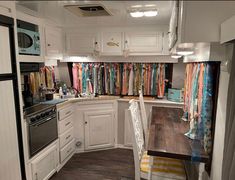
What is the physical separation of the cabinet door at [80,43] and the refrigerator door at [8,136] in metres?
1.73

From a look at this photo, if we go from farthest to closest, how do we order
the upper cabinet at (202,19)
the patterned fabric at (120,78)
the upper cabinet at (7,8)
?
the patterned fabric at (120,78)
the upper cabinet at (7,8)
the upper cabinet at (202,19)

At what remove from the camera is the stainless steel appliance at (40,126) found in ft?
6.75

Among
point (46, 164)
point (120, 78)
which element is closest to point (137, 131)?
point (46, 164)

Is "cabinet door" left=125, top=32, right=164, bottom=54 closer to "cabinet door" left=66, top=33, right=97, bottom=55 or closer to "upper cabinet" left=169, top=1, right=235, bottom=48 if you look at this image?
"cabinet door" left=66, top=33, right=97, bottom=55

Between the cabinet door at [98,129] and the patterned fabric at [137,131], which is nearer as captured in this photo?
the patterned fabric at [137,131]

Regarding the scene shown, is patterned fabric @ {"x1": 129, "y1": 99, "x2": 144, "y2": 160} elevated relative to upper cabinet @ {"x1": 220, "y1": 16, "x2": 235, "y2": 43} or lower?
lower

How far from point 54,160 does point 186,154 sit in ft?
6.07

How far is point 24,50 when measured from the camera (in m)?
2.13

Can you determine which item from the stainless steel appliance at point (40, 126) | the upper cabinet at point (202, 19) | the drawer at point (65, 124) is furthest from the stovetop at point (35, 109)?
the upper cabinet at point (202, 19)

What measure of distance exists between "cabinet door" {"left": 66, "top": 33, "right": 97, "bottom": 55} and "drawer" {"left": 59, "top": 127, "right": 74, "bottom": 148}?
1357mm

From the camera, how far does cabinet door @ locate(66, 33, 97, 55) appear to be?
3.21 m

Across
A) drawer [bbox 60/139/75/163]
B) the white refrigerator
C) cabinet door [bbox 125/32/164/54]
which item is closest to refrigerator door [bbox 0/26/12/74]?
the white refrigerator

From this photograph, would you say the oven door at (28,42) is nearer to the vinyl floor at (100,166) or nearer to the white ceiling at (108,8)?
the white ceiling at (108,8)

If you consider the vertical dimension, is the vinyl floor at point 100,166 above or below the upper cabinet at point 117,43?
below
